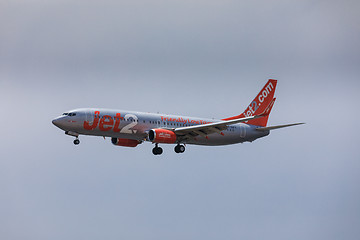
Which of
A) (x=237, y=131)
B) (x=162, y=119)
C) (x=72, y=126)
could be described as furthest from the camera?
(x=237, y=131)

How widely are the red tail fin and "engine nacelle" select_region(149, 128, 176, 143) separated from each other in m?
14.5

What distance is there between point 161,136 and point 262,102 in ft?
69.1

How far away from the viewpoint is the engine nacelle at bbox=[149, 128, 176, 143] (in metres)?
84.2

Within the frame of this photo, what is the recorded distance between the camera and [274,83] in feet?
332

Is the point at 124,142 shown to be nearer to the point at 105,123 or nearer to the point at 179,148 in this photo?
the point at 179,148

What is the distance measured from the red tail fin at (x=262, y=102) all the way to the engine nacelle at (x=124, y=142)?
48.8 feet

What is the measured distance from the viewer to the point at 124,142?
297 feet

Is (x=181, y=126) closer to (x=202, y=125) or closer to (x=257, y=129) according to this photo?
(x=202, y=125)

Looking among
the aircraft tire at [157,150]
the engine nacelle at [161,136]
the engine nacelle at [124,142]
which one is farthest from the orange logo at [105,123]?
the aircraft tire at [157,150]

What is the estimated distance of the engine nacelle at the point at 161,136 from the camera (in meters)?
84.2

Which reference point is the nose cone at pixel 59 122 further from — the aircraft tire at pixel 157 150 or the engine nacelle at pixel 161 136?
the aircraft tire at pixel 157 150

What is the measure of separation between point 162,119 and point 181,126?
113 inches

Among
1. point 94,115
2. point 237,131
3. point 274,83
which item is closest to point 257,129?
point 237,131

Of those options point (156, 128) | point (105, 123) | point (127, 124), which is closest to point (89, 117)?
point (105, 123)
